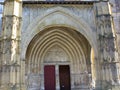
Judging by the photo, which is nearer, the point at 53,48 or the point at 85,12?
the point at 85,12

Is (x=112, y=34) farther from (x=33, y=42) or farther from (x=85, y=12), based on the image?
(x=33, y=42)

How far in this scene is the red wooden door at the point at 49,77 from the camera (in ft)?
46.1

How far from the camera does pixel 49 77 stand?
46.5 feet

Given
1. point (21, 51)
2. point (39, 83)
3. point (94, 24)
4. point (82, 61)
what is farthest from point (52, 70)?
point (94, 24)

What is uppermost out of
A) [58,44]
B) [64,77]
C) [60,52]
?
[58,44]

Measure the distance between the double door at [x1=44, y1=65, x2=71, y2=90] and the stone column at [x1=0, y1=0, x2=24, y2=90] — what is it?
11.5 ft

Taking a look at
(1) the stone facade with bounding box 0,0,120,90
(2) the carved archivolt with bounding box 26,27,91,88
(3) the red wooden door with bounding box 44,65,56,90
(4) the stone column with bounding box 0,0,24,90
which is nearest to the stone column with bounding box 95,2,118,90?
(1) the stone facade with bounding box 0,0,120,90

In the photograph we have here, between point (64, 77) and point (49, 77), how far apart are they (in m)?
1.09

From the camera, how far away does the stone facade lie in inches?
429

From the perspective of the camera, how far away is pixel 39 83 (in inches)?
539

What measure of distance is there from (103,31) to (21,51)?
4.76 m

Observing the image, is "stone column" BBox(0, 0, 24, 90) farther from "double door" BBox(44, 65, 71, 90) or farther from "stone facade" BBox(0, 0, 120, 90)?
"double door" BBox(44, 65, 71, 90)

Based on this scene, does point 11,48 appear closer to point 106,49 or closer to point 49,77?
point 49,77

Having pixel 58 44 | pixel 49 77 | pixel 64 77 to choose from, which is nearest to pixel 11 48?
pixel 49 77
